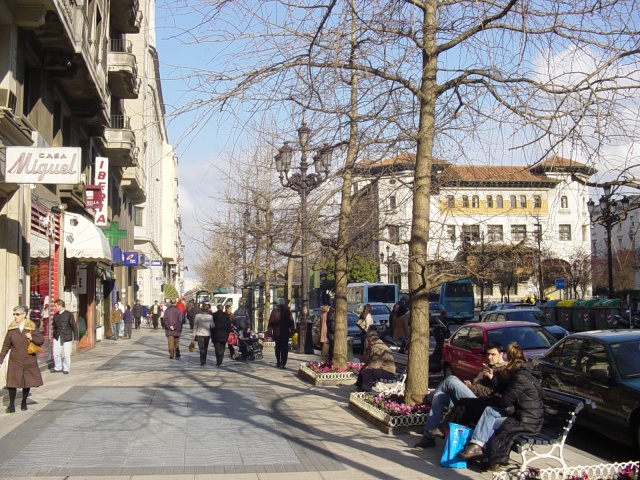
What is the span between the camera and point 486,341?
13969 mm

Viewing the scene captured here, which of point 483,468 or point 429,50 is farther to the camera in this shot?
point 429,50

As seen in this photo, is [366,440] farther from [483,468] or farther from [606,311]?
[606,311]

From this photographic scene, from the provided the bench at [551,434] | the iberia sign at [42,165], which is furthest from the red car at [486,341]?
the iberia sign at [42,165]

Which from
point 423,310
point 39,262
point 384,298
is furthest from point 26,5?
point 384,298

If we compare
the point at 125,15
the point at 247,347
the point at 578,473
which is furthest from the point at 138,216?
the point at 578,473

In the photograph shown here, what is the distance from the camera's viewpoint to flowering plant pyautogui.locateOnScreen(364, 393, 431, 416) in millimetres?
9805

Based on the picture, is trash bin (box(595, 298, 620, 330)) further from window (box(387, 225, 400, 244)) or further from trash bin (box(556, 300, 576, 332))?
window (box(387, 225, 400, 244))

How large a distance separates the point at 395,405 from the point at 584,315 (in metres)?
25.7

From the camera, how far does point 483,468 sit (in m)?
7.75

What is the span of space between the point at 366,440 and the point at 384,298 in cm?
3714

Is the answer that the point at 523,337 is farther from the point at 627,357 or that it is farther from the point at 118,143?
the point at 118,143

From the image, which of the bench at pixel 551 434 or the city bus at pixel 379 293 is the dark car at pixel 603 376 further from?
the city bus at pixel 379 293

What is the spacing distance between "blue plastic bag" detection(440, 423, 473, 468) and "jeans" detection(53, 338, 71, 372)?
11.6 meters

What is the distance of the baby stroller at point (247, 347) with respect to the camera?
71.1 ft
